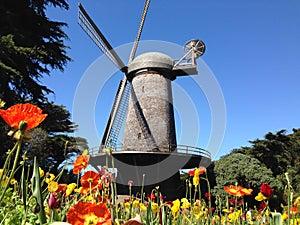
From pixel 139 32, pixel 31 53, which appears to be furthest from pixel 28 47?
pixel 139 32

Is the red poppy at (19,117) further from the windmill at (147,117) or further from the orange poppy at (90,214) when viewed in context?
the windmill at (147,117)

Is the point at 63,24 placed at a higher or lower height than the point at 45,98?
higher

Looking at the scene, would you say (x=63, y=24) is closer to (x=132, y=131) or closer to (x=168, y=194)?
(x=132, y=131)

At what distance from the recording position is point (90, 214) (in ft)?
1.77

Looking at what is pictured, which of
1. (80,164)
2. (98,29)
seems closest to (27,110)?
(80,164)

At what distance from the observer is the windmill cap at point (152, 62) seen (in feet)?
42.9

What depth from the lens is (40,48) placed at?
33.6 ft

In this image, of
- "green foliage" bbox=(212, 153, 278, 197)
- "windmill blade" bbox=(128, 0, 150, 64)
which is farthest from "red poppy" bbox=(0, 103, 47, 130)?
"windmill blade" bbox=(128, 0, 150, 64)

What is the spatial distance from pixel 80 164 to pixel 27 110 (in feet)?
2.57

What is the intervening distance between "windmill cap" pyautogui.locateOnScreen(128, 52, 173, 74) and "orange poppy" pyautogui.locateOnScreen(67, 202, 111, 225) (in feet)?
41.3

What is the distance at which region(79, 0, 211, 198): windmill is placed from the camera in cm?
1151

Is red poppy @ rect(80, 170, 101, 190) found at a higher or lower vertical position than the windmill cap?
lower

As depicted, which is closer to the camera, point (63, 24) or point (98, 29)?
point (63, 24)

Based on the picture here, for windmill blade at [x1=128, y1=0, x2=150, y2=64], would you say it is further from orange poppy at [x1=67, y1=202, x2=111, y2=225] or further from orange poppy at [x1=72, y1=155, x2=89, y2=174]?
orange poppy at [x1=67, y1=202, x2=111, y2=225]
